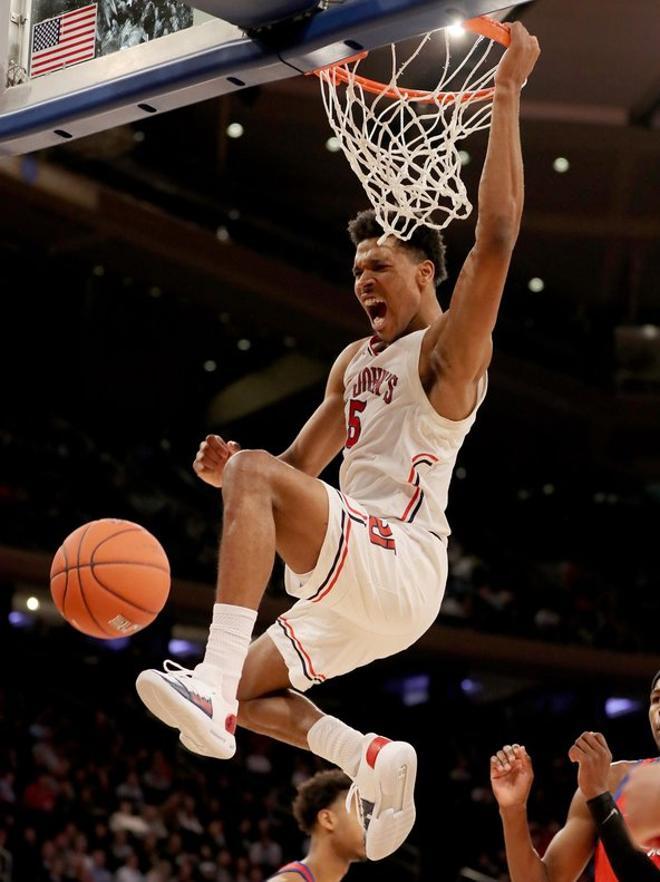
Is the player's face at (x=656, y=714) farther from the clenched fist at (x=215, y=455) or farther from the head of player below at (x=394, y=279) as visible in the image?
the clenched fist at (x=215, y=455)

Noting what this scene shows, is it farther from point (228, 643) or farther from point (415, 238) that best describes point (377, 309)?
point (228, 643)

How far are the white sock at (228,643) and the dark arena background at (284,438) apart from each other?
8548mm

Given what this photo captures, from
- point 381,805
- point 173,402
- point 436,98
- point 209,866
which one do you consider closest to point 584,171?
point 173,402

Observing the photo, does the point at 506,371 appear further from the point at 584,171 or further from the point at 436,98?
the point at 436,98

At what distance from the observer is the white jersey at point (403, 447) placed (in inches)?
183

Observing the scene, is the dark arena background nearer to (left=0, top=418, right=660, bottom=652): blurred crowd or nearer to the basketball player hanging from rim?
(left=0, top=418, right=660, bottom=652): blurred crowd

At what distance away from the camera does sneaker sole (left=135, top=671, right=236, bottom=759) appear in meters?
3.71

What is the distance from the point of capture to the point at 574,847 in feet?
14.5

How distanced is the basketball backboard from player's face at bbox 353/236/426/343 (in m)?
0.76

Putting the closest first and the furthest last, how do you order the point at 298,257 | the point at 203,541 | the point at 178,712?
the point at 178,712 → the point at 203,541 → the point at 298,257

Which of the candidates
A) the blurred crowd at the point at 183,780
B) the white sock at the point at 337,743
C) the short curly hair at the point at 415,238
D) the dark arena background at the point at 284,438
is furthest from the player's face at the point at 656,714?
the dark arena background at the point at 284,438

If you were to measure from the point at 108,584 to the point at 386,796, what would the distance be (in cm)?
115

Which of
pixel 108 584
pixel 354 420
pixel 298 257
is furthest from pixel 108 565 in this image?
pixel 298 257

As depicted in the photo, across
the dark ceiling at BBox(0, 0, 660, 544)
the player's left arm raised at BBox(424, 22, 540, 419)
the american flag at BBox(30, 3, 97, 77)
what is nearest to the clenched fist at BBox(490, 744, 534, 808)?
the player's left arm raised at BBox(424, 22, 540, 419)
